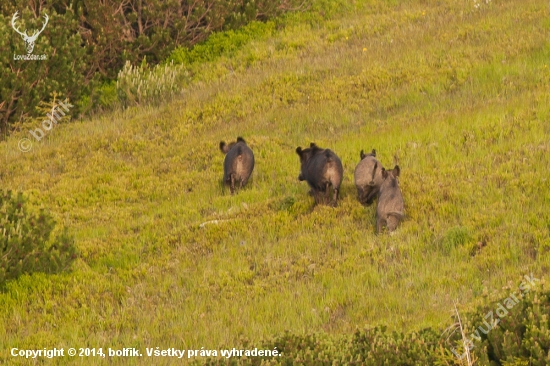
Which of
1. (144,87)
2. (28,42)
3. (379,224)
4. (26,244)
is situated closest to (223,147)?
(379,224)

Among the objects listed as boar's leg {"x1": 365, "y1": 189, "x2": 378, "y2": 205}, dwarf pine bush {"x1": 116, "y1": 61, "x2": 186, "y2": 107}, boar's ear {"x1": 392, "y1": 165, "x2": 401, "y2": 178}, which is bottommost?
boar's leg {"x1": 365, "y1": 189, "x2": 378, "y2": 205}

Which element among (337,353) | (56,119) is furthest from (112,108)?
(337,353)

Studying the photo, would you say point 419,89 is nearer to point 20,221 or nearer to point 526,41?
point 526,41

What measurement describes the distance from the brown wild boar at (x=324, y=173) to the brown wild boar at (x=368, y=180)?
11.2 inches

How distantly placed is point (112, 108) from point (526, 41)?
408 inches

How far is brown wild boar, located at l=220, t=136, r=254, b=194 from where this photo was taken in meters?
14.5

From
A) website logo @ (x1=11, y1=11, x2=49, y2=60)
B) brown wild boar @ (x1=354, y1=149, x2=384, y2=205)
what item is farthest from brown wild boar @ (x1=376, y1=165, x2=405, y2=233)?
website logo @ (x1=11, y1=11, x2=49, y2=60)

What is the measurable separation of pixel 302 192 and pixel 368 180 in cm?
173

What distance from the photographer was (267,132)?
18.0m

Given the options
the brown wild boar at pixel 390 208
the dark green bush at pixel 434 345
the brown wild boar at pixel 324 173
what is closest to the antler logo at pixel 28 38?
the brown wild boar at pixel 324 173

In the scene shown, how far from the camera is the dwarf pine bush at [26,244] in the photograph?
11.2m

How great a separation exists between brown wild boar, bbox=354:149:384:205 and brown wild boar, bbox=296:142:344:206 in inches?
11.2

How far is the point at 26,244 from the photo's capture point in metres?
11.5

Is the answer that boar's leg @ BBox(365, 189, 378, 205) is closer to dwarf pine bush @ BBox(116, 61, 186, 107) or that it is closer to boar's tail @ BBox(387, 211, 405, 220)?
boar's tail @ BBox(387, 211, 405, 220)
